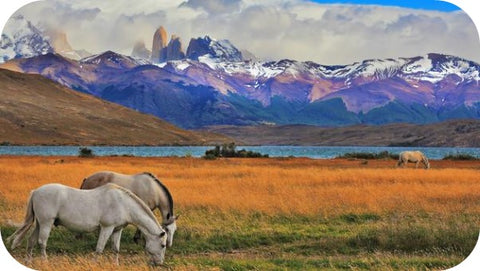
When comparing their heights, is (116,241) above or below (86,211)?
below

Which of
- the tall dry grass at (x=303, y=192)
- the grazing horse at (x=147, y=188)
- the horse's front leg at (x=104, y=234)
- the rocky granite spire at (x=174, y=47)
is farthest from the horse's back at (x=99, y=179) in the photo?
the rocky granite spire at (x=174, y=47)

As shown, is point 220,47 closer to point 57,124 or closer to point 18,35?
point 18,35

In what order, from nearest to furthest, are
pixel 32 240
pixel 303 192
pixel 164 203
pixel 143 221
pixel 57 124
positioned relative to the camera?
pixel 143 221 → pixel 32 240 → pixel 164 203 → pixel 303 192 → pixel 57 124

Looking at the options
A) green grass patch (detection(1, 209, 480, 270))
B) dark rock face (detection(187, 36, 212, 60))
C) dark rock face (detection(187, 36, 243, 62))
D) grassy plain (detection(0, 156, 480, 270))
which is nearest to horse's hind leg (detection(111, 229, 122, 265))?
grassy plain (detection(0, 156, 480, 270))

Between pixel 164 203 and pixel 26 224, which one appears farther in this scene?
pixel 164 203

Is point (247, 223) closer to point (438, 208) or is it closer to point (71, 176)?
point (438, 208)

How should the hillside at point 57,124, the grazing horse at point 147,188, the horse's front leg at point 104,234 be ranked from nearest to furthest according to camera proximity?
the horse's front leg at point 104,234 < the grazing horse at point 147,188 < the hillside at point 57,124

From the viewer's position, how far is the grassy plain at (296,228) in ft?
42.8

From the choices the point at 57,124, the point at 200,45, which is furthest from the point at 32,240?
the point at 57,124

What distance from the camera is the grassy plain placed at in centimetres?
1303

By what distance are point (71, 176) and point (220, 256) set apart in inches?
665

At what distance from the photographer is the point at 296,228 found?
682 inches

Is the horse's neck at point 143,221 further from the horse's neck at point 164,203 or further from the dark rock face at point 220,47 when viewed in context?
the dark rock face at point 220,47

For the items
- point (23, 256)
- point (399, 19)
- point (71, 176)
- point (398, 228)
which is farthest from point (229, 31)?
point (71, 176)
